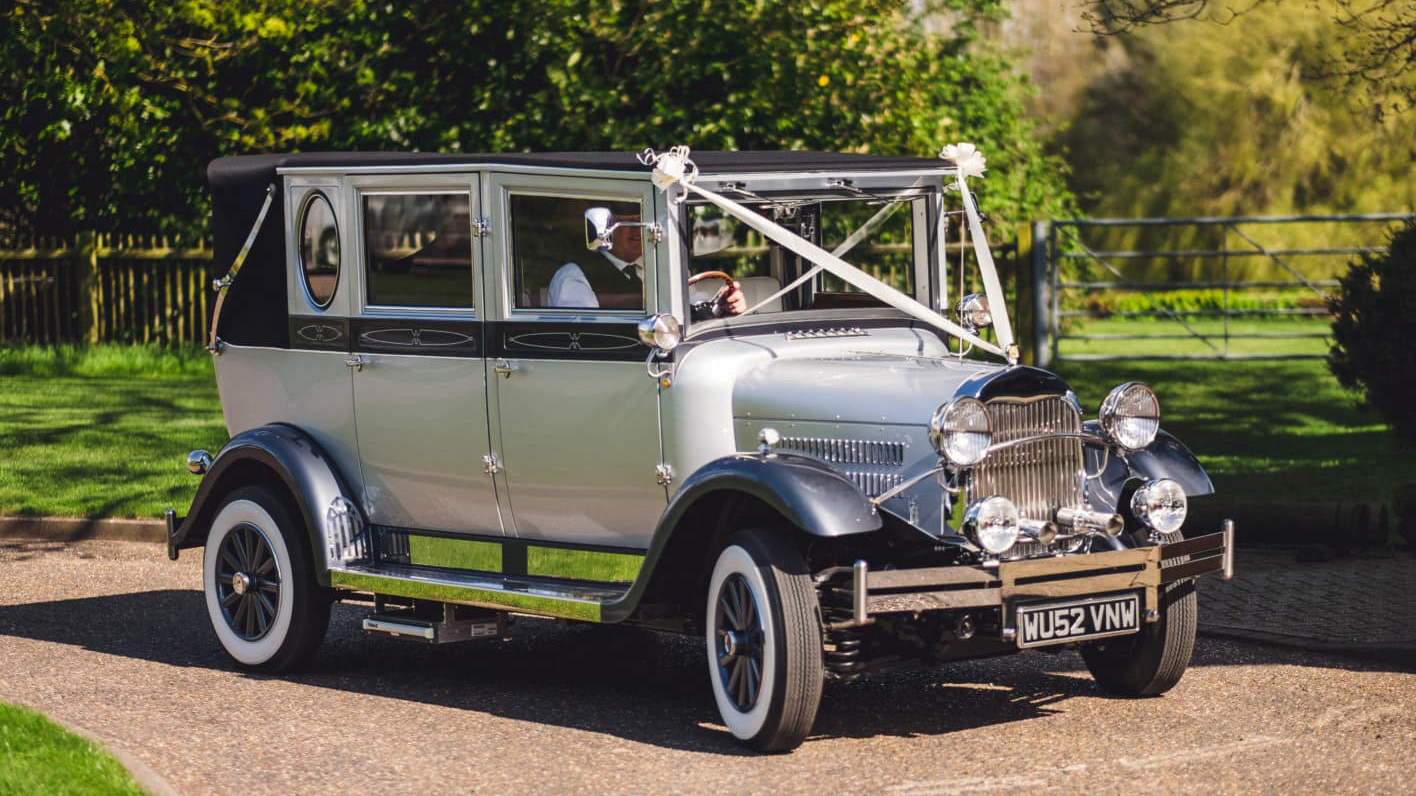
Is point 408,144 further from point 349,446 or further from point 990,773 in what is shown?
point 990,773

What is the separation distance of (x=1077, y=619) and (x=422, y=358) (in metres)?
2.85

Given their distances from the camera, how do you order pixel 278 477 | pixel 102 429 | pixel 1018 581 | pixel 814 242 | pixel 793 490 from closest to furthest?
pixel 793 490, pixel 1018 581, pixel 814 242, pixel 278 477, pixel 102 429

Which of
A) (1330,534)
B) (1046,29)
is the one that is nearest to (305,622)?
(1330,534)

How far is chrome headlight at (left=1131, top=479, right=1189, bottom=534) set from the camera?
6.81 m

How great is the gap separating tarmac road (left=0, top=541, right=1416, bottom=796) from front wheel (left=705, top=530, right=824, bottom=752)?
145mm

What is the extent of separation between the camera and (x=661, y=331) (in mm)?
A: 6660

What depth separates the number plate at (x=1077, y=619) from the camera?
6.25m

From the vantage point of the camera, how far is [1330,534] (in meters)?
10.3

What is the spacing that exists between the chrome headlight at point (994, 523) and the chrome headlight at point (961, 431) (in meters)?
0.16

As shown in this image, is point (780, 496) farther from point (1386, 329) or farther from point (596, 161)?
point (1386, 329)

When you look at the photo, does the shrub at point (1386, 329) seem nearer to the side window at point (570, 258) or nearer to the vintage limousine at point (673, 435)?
the vintage limousine at point (673, 435)

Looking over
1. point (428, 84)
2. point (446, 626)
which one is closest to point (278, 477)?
point (446, 626)

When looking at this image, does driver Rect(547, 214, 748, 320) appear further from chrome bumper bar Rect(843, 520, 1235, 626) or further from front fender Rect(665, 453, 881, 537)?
chrome bumper bar Rect(843, 520, 1235, 626)

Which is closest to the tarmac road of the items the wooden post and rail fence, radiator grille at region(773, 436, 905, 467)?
radiator grille at region(773, 436, 905, 467)
